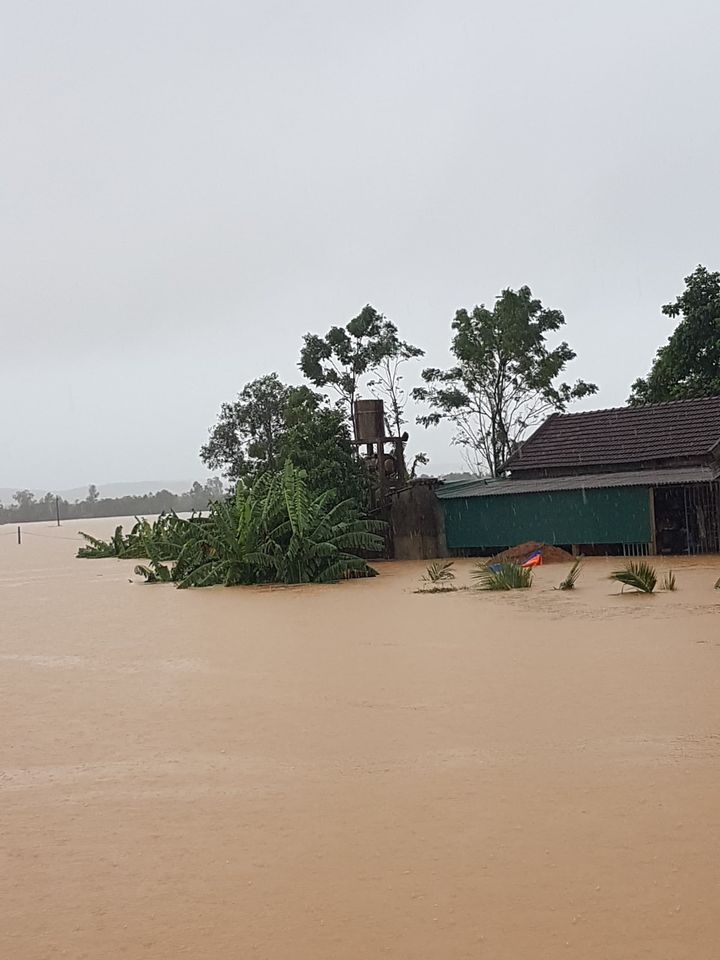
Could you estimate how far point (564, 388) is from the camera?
129ft

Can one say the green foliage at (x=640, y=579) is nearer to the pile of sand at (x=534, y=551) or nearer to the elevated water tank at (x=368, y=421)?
the pile of sand at (x=534, y=551)

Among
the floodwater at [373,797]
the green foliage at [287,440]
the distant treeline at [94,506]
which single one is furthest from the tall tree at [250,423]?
the distant treeline at [94,506]

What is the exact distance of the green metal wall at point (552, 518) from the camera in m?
20.8

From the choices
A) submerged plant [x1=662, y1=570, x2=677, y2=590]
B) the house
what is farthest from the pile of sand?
submerged plant [x1=662, y1=570, x2=677, y2=590]

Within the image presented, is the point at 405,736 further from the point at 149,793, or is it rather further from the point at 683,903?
the point at 683,903

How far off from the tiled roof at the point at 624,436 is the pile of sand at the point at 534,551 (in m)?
4.37

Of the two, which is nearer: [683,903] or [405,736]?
[683,903]

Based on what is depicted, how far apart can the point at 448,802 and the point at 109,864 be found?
160cm

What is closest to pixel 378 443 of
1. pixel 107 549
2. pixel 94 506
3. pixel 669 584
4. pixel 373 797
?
pixel 669 584

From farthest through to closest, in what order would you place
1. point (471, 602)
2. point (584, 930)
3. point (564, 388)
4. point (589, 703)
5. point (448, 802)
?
point (564, 388), point (471, 602), point (589, 703), point (448, 802), point (584, 930)

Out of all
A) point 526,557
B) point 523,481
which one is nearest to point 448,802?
point 526,557

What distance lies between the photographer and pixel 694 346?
30.0 m

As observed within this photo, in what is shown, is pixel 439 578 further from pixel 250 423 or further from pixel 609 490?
pixel 250 423

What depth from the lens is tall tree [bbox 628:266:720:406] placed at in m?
29.1
